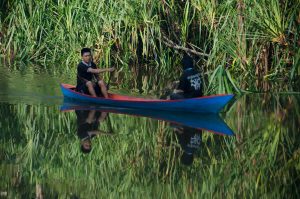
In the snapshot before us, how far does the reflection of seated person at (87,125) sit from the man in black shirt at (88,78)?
1088 mm

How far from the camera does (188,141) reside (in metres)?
12.3

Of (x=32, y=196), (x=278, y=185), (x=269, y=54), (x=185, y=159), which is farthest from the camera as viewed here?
(x=269, y=54)

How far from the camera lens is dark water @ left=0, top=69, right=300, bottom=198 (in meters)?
9.24

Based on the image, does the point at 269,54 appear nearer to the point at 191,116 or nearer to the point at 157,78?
the point at 157,78

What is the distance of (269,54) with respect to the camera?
20078mm

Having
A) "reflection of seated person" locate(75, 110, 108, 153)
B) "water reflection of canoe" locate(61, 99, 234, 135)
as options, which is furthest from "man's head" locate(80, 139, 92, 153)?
"water reflection of canoe" locate(61, 99, 234, 135)

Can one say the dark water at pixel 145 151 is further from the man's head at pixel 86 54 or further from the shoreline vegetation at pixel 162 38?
the shoreline vegetation at pixel 162 38

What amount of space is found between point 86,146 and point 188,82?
13.1 ft

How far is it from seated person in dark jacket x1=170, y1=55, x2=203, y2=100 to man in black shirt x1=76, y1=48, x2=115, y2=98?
1959mm

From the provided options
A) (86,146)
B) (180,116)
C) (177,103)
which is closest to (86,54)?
(177,103)

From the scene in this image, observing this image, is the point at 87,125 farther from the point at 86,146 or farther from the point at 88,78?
the point at 88,78

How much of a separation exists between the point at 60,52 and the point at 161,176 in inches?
552

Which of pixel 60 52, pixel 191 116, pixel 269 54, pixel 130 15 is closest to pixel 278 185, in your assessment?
pixel 191 116

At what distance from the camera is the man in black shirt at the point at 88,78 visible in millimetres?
16766
